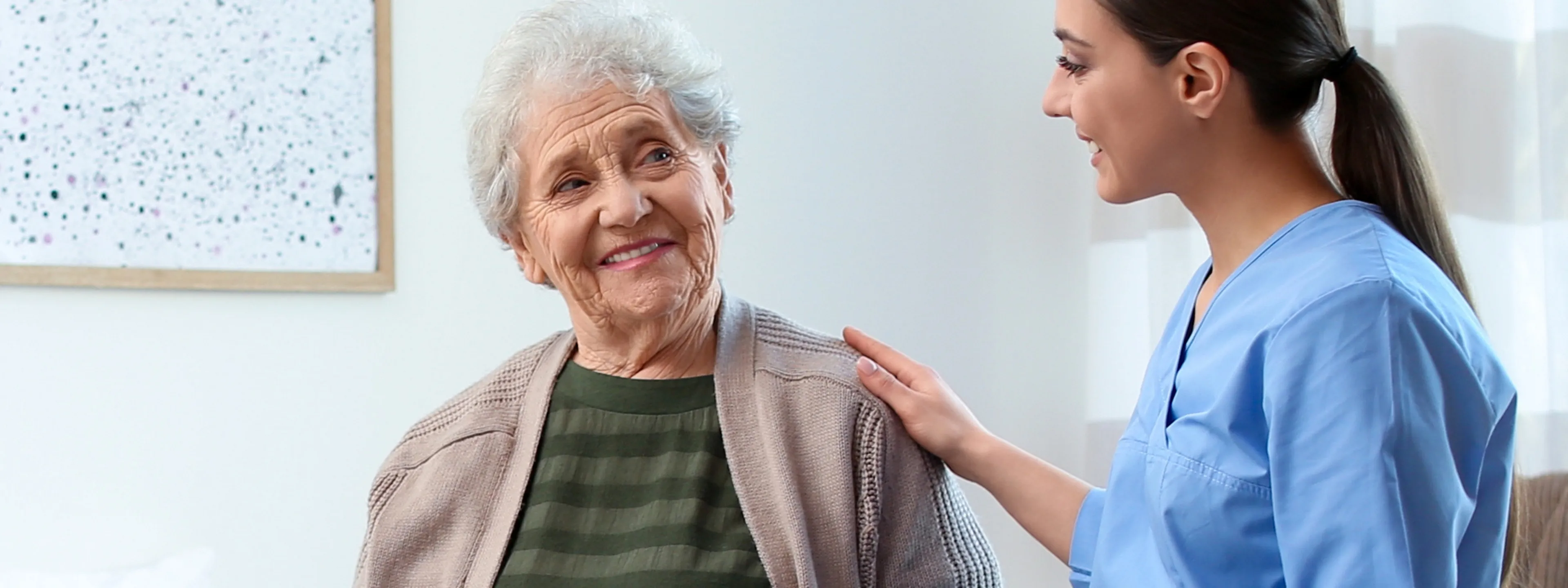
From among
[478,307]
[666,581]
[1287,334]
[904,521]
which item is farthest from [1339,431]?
[478,307]

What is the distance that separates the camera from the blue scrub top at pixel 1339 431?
2.76 feet

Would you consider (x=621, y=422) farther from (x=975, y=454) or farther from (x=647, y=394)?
(x=975, y=454)

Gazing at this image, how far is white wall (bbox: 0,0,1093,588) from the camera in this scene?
2051 mm

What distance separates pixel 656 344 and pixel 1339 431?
800 mm

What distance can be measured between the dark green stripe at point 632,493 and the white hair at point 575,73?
0.31 m

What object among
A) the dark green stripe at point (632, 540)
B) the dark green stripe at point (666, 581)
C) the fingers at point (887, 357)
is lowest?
the dark green stripe at point (666, 581)

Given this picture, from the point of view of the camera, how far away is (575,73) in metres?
1.38

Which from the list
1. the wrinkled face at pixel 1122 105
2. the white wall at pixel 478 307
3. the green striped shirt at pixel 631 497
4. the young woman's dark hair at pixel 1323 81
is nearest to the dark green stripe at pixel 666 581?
the green striped shirt at pixel 631 497

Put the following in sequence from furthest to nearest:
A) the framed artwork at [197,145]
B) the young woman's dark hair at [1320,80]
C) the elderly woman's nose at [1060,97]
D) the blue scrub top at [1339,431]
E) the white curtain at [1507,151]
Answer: the framed artwork at [197,145] < the white curtain at [1507,151] < the elderly woman's nose at [1060,97] < the young woman's dark hair at [1320,80] < the blue scrub top at [1339,431]

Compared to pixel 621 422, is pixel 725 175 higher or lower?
higher

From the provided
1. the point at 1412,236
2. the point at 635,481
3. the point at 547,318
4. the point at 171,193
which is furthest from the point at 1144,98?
the point at 171,193

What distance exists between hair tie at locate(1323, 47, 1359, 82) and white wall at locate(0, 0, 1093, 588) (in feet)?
5.02

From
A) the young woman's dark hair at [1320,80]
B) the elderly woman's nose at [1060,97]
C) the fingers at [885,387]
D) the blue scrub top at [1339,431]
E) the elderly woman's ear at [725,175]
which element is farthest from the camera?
the elderly woman's ear at [725,175]

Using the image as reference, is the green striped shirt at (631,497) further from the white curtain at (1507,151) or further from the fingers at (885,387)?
the white curtain at (1507,151)
